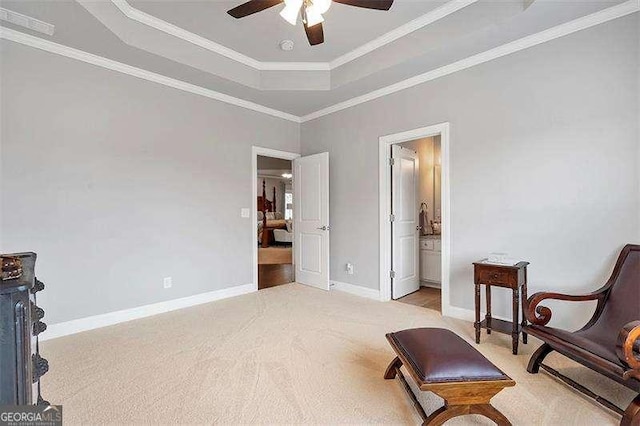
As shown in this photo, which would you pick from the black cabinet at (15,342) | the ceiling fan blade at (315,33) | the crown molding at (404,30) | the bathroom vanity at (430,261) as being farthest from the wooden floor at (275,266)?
the black cabinet at (15,342)

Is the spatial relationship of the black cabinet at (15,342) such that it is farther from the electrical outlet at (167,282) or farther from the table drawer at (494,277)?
the table drawer at (494,277)

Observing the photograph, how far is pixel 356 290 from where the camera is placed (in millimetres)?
4250

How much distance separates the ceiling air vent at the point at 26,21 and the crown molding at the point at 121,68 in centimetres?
22

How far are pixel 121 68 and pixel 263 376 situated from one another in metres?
3.33

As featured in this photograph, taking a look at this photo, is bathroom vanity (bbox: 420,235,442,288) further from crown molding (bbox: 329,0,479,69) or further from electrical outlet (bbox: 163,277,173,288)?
electrical outlet (bbox: 163,277,173,288)

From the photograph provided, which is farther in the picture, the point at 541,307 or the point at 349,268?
the point at 349,268

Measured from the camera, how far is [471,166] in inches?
124

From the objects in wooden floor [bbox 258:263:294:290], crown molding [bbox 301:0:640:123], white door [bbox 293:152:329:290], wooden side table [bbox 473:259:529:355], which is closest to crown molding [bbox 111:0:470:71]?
crown molding [bbox 301:0:640:123]

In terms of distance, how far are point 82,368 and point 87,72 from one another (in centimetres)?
270

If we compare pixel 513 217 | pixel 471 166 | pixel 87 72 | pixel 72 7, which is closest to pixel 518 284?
pixel 513 217

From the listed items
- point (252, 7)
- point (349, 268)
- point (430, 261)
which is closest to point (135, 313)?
point (349, 268)

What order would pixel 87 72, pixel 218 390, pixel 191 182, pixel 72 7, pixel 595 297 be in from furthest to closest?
pixel 191 182, pixel 87 72, pixel 72 7, pixel 595 297, pixel 218 390

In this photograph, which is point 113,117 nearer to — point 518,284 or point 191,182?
point 191,182

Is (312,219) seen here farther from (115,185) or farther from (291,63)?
(115,185)
